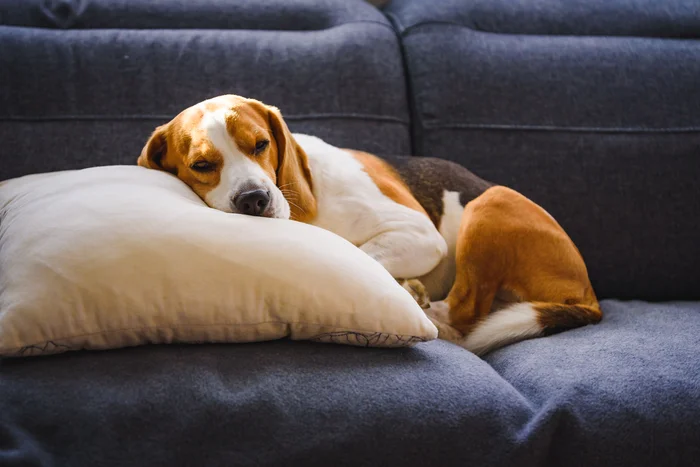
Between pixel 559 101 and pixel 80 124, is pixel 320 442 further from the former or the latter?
pixel 559 101

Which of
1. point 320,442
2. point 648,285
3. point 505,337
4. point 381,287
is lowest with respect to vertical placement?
point 648,285

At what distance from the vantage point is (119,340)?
1.25 meters

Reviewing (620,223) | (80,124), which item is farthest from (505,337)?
(80,124)

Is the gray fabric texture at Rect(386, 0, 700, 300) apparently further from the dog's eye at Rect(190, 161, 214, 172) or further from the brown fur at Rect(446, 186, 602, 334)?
the dog's eye at Rect(190, 161, 214, 172)

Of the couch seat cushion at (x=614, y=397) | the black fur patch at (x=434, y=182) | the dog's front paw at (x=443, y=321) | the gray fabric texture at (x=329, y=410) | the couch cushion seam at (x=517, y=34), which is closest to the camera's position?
the gray fabric texture at (x=329, y=410)

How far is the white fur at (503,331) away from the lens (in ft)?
5.59

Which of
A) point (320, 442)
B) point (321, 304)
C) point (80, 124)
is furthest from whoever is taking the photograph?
point (80, 124)

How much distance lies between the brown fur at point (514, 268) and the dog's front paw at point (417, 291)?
0.07m

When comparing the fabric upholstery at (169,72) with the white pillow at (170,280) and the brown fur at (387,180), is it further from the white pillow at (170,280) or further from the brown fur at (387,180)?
the white pillow at (170,280)

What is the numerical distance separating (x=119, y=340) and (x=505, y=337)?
37.7 inches

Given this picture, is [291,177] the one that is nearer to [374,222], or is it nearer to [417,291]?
[374,222]

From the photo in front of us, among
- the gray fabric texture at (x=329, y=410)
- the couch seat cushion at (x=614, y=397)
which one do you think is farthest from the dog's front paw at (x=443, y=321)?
the gray fabric texture at (x=329, y=410)

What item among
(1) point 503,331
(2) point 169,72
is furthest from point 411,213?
(2) point 169,72

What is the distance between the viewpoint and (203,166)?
1659 millimetres
